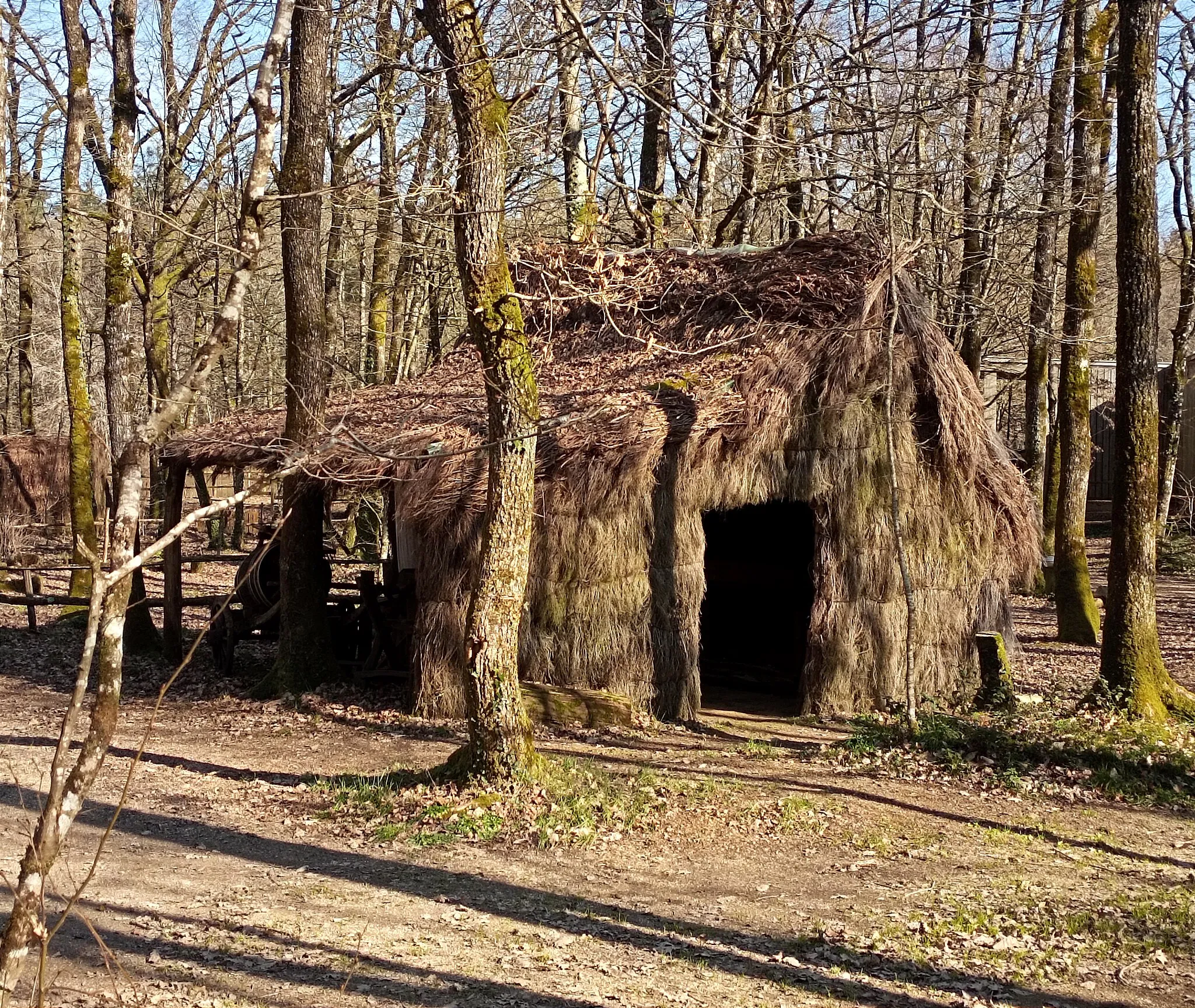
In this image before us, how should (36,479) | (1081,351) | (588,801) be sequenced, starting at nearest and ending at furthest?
(588,801) → (1081,351) → (36,479)

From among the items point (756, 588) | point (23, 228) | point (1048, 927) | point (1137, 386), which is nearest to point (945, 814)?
point (1048, 927)

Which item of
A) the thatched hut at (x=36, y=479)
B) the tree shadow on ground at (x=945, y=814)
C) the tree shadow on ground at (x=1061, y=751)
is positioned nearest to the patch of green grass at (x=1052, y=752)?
the tree shadow on ground at (x=1061, y=751)

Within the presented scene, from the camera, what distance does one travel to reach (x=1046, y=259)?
1593 cm

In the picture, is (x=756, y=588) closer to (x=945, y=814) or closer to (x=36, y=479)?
(x=945, y=814)

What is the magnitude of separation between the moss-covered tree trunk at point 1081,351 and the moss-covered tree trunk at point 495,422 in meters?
8.11

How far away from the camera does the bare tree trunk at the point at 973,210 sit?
13.9 meters

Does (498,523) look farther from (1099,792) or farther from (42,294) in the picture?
(42,294)

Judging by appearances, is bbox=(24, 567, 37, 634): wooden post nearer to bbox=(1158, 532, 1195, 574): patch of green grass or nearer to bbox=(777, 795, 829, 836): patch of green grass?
bbox=(777, 795, 829, 836): patch of green grass

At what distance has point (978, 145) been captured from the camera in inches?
555

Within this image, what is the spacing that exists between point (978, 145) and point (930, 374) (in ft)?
17.5

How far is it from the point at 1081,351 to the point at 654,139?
22.6 feet

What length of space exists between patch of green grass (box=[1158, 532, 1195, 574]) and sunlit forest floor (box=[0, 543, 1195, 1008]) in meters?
12.0

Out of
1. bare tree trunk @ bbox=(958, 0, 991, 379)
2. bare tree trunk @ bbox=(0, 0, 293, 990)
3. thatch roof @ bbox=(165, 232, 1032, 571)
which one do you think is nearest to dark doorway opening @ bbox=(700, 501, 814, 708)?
thatch roof @ bbox=(165, 232, 1032, 571)

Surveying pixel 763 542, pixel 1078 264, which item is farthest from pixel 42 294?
pixel 1078 264
